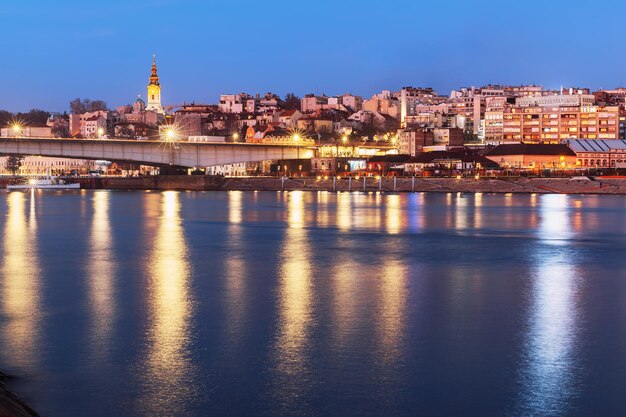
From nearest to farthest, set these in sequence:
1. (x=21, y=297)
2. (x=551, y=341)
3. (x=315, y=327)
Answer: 1. (x=551, y=341)
2. (x=315, y=327)
3. (x=21, y=297)

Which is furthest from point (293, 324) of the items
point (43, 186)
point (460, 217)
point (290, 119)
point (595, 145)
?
point (290, 119)

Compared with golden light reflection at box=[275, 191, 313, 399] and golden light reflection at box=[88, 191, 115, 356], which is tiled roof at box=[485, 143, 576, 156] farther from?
golden light reflection at box=[275, 191, 313, 399]

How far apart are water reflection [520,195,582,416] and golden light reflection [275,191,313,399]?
98.1 inches

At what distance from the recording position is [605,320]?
474 inches

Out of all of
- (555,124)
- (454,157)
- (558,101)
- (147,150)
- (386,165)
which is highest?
(558,101)

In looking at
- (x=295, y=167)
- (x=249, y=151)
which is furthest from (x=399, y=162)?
(x=249, y=151)

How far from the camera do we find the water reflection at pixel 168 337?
8289 mm

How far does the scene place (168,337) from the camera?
1083 centimetres

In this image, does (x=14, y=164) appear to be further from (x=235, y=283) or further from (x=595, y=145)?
(x=235, y=283)

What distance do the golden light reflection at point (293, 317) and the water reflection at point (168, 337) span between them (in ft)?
3.54

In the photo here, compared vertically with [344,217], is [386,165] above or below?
above

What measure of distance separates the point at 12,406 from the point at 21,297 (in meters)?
7.17

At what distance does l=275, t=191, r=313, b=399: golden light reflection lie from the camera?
9141mm

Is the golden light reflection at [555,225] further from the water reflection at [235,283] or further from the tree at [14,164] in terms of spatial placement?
the tree at [14,164]
